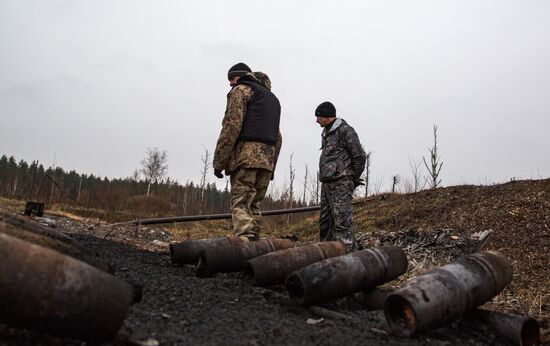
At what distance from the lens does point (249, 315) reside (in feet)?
9.64

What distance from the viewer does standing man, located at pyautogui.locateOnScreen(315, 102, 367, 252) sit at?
5.61m

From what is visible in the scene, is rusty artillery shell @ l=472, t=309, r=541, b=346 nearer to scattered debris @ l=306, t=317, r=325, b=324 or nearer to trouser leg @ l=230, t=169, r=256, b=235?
scattered debris @ l=306, t=317, r=325, b=324

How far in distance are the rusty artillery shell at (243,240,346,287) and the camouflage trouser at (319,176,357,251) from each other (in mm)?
1447

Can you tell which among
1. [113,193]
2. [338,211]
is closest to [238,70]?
[338,211]

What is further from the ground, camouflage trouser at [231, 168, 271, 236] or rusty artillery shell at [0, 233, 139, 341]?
camouflage trouser at [231, 168, 271, 236]

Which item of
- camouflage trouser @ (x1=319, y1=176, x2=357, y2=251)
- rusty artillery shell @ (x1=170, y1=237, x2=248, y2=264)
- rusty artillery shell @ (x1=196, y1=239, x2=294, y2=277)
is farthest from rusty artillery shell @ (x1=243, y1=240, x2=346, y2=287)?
camouflage trouser @ (x1=319, y1=176, x2=357, y2=251)

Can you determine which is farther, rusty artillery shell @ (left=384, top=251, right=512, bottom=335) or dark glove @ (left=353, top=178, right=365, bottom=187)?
dark glove @ (left=353, top=178, right=365, bottom=187)

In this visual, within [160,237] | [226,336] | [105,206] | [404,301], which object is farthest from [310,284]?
[105,206]

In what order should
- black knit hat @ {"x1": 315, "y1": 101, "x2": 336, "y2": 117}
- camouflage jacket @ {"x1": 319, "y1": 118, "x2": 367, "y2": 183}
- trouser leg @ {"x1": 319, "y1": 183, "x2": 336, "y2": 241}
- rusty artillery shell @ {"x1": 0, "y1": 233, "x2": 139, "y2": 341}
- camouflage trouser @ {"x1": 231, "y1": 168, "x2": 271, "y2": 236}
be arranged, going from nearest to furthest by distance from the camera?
rusty artillery shell @ {"x1": 0, "y1": 233, "x2": 139, "y2": 341} < camouflage trouser @ {"x1": 231, "y1": 168, "x2": 271, "y2": 236} < camouflage jacket @ {"x1": 319, "y1": 118, "x2": 367, "y2": 183} < trouser leg @ {"x1": 319, "y1": 183, "x2": 336, "y2": 241} < black knit hat @ {"x1": 315, "y1": 101, "x2": 336, "y2": 117}

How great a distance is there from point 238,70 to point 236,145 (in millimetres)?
1140

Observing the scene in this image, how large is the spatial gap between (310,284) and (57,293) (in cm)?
191

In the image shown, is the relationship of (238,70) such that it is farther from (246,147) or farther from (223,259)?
(223,259)

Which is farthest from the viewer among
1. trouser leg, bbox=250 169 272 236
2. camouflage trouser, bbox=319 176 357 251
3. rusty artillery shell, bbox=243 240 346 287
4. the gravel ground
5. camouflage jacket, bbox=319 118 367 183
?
camouflage jacket, bbox=319 118 367 183

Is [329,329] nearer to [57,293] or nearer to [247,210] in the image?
[57,293]
